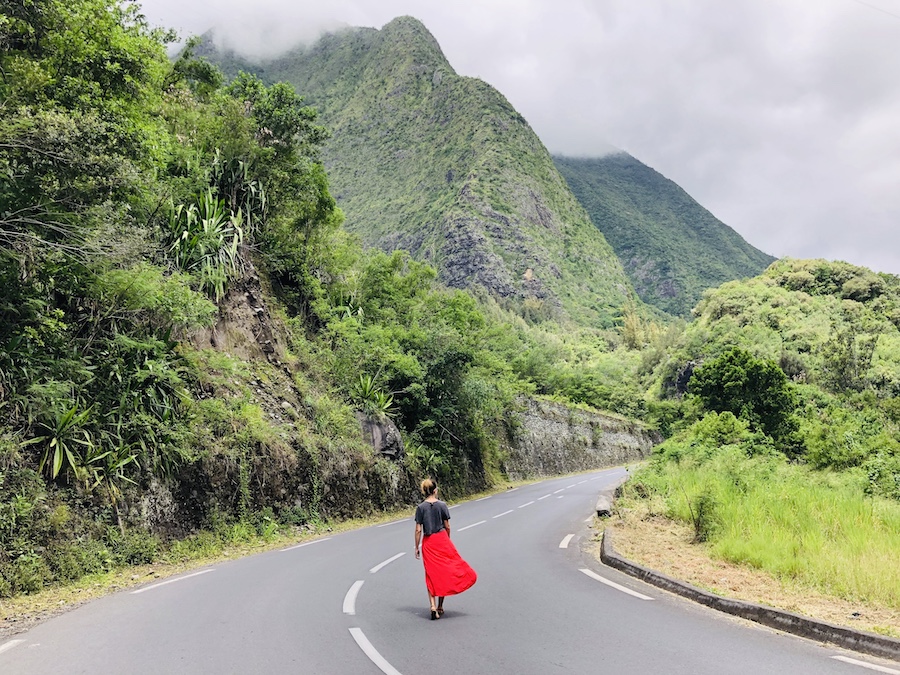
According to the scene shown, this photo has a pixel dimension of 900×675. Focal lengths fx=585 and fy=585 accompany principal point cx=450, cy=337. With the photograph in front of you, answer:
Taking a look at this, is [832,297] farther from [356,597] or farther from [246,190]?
[356,597]

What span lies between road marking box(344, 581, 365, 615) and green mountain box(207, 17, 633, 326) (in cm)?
9496

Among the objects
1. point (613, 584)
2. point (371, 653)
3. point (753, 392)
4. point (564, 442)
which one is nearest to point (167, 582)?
point (371, 653)

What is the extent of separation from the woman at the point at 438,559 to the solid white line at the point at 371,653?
36.9 inches

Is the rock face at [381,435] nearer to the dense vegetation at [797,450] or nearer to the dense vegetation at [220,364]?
the dense vegetation at [220,364]

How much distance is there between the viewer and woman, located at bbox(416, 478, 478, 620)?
6645 mm

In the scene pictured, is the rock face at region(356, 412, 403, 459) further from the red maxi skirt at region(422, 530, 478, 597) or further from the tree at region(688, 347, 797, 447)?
the tree at region(688, 347, 797, 447)

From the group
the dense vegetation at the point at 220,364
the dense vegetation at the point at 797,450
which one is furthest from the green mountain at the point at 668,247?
the dense vegetation at the point at 220,364

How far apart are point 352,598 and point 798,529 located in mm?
7703

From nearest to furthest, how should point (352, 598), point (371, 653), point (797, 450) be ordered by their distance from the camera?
point (371, 653) → point (352, 598) → point (797, 450)

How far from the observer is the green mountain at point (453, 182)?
106 meters

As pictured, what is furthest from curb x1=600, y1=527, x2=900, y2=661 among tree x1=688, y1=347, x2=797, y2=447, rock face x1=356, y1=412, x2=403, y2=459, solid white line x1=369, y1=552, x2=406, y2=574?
tree x1=688, y1=347, x2=797, y2=447

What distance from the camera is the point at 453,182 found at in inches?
4651

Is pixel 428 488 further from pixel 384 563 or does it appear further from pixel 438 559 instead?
pixel 384 563

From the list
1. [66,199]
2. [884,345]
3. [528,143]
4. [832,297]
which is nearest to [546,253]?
[528,143]
